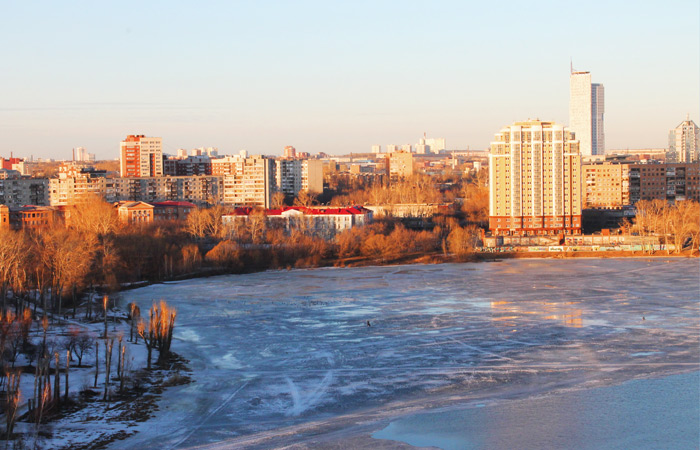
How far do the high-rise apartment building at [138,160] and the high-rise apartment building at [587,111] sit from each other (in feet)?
123

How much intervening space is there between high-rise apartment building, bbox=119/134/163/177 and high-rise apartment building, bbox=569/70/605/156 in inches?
1478

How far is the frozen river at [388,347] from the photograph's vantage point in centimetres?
710

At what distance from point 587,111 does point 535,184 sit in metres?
43.3

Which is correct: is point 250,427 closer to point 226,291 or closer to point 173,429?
point 173,429

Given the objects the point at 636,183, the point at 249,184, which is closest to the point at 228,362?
the point at 249,184

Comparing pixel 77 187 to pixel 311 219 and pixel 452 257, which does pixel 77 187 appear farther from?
pixel 452 257

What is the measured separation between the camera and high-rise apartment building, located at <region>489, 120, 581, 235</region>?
2241 centimetres

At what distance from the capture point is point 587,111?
208ft

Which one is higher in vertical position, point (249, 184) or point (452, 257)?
point (249, 184)

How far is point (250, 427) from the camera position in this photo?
6.84 meters

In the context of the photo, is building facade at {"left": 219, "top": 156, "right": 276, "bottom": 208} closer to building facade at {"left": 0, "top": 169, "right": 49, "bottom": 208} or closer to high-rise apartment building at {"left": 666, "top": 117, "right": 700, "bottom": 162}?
building facade at {"left": 0, "top": 169, "right": 49, "bottom": 208}

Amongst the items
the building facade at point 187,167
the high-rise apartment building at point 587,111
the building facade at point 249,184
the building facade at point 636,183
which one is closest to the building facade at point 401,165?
the high-rise apartment building at point 587,111

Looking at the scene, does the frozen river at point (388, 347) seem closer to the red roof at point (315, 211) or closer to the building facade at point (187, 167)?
the red roof at point (315, 211)

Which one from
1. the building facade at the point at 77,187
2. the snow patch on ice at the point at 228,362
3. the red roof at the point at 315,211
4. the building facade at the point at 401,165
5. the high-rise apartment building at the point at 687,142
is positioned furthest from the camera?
the building facade at the point at 401,165
